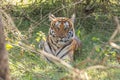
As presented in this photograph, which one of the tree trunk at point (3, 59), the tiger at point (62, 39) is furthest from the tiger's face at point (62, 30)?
the tree trunk at point (3, 59)

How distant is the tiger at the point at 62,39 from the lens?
7777 mm

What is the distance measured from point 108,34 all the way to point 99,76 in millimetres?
2989

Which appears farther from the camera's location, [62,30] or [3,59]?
[62,30]

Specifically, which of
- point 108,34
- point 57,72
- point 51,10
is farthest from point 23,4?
point 57,72

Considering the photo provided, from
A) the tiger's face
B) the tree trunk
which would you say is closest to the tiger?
the tiger's face

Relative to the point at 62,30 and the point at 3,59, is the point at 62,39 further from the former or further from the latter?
the point at 3,59

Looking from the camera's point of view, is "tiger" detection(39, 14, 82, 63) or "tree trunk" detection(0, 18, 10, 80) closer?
"tree trunk" detection(0, 18, 10, 80)

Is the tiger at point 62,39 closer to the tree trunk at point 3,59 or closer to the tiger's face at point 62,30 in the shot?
the tiger's face at point 62,30

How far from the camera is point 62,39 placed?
779 centimetres

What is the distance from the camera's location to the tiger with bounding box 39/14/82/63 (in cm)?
778

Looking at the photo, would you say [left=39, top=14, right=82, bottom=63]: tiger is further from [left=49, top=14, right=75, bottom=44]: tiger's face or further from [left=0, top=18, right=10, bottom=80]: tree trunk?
[left=0, top=18, right=10, bottom=80]: tree trunk

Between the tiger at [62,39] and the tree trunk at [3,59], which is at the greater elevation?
the tree trunk at [3,59]

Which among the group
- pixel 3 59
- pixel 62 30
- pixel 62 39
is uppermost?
pixel 3 59

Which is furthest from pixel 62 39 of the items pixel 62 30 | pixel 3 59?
pixel 3 59
